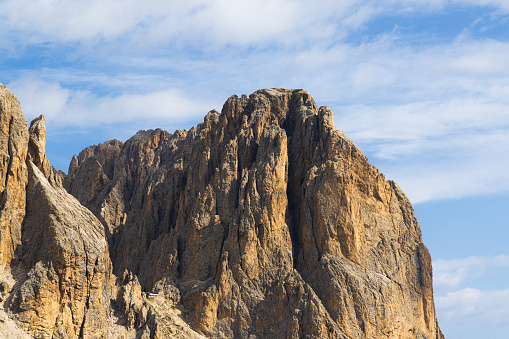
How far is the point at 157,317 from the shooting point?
181375mm

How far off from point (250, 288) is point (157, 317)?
67.8 ft

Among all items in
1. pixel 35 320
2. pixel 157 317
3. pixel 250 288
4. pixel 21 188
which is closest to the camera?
pixel 35 320

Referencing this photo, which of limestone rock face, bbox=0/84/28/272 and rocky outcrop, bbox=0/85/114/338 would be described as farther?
limestone rock face, bbox=0/84/28/272

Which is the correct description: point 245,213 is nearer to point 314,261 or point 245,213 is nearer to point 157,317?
point 314,261

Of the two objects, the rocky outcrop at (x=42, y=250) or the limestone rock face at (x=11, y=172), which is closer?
the rocky outcrop at (x=42, y=250)

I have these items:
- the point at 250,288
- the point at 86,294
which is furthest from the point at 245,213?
the point at 86,294

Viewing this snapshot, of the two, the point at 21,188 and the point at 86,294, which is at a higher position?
the point at 21,188

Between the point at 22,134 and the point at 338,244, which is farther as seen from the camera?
the point at 338,244

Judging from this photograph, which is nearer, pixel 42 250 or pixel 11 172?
pixel 42 250

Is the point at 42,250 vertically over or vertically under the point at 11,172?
under

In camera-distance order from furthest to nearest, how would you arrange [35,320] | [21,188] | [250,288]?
[250,288] < [21,188] < [35,320]

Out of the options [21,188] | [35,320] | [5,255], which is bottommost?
[35,320]

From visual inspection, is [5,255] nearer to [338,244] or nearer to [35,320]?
[35,320]

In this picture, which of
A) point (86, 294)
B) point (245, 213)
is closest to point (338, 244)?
point (245, 213)
